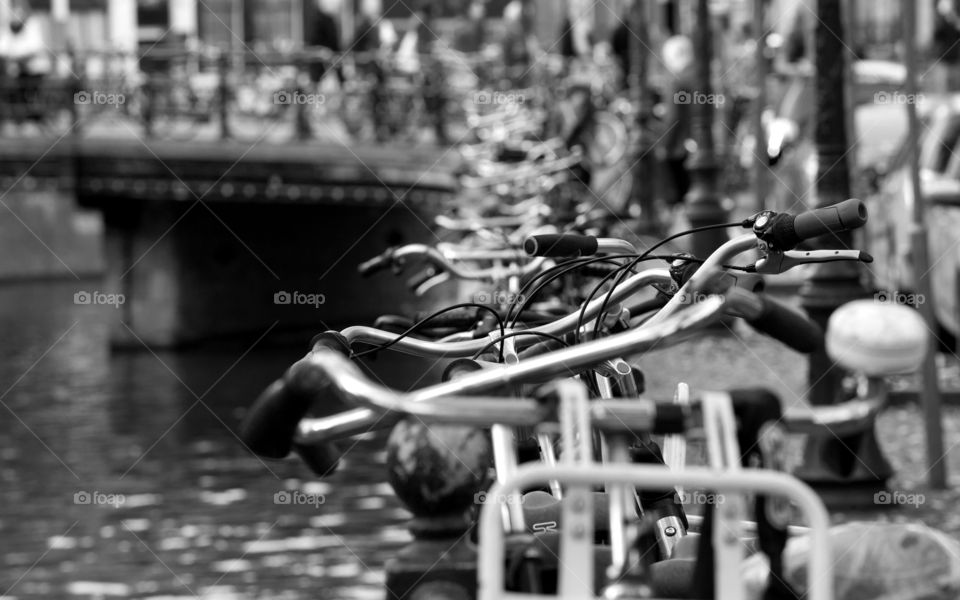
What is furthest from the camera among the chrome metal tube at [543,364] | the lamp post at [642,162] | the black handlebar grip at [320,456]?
the lamp post at [642,162]

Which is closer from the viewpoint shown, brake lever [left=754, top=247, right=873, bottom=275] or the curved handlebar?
brake lever [left=754, top=247, right=873, bottom=275]

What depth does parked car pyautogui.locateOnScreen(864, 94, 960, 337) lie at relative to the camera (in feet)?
36.2

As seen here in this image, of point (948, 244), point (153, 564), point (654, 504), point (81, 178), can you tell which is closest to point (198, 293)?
point (81, 178)

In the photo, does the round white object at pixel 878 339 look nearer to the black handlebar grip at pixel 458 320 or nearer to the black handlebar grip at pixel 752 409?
the black handlebar grip at pixel 458 320

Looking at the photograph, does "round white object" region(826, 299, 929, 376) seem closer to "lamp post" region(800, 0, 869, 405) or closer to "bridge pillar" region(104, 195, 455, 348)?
"lamp post" region(800, 0, 869, 405)

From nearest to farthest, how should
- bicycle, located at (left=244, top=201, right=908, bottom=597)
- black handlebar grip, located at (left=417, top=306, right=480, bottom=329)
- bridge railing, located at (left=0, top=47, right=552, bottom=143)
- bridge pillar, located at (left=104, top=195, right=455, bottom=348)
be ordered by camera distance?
bicycle, located at (left=244, top=201, right=908, bottom=597)
black handlebar grip, located at (left=417, top=306, right=480, bottom=329)
bridge railing, located at (left=0, top=47, right=552, bottom=143)
bridge pillar, located at (left=104, top=195, right=455, bottom=348)

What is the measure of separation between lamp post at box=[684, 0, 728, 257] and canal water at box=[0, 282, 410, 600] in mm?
3101

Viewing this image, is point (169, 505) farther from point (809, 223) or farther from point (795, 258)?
point (809, 223)

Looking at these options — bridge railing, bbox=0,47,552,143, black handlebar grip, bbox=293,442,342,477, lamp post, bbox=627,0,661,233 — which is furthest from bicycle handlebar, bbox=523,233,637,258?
bridge railing, bbox=0,47,552,143

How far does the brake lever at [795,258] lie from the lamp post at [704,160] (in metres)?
10.2

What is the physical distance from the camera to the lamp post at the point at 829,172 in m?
7.64

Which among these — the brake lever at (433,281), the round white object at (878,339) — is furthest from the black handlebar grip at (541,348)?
the round white object at (878,339)

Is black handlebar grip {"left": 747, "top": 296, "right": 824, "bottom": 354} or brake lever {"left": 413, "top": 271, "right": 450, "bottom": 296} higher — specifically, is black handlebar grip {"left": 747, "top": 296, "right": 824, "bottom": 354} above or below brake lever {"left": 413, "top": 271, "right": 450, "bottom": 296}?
below

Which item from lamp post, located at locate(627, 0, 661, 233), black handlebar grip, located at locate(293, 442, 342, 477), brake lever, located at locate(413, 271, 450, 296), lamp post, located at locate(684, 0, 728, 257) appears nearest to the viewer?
black handlebar grip, located at locate(293, 442, 342, 477)
